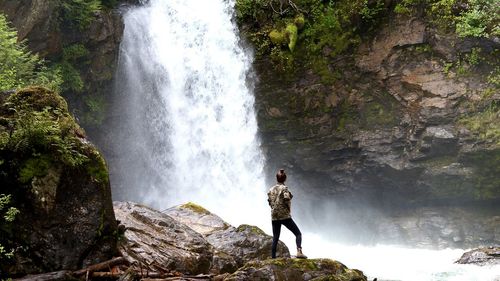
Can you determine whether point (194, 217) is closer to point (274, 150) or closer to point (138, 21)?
point (274, 150)

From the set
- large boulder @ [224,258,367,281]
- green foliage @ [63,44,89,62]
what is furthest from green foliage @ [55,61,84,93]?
large boulder @ [224,258,367,281]

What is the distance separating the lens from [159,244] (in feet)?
30.7

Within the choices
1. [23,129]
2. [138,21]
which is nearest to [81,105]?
[138,21]

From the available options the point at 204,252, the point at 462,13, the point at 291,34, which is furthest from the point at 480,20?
the point at 204,252

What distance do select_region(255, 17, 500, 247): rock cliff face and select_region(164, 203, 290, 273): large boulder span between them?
9.96 metres

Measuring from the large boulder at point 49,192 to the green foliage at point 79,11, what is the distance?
10.8 meters

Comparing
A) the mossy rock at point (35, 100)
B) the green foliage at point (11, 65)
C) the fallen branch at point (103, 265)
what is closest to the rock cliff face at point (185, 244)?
the fallen branch at point (103, 265)

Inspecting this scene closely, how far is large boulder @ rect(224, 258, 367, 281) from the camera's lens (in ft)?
23.1

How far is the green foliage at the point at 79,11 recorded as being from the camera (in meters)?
17.4

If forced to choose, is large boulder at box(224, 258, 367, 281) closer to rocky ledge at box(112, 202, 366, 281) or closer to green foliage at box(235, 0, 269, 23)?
rocky ledge at box(112, 202, 366, 281)

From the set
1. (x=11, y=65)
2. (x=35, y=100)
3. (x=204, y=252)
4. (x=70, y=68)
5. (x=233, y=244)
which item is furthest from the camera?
(x=70, y=68)

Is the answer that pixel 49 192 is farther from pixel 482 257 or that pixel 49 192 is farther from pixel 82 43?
pixel 482 257

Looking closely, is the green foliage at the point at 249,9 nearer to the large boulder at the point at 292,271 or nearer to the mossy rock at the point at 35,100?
the mossy rock at the point at 35,100

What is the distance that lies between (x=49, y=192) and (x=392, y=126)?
1579 cm
